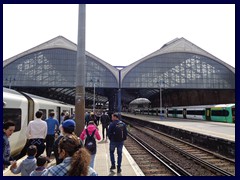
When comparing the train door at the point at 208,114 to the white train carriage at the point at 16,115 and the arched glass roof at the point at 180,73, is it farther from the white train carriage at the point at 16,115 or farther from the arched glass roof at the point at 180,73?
the white train carriage at the point at 16,115

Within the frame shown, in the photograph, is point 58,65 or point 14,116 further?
point 58,65

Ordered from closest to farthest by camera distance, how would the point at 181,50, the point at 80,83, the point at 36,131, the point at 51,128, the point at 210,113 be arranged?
1. the point at 36,131
2. the point at 51,128
3. the point at 80,83
4. the point at 210,113
5. the point at 181,50

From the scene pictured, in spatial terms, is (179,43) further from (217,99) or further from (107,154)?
(107,154)

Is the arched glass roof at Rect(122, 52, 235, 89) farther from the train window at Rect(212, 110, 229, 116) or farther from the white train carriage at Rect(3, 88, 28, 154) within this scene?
the white train carriage at Rect(3, 88, 28, 154)

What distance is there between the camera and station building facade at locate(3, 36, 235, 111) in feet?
157

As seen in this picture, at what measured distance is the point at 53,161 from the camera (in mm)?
7500

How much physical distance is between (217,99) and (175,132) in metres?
39.9

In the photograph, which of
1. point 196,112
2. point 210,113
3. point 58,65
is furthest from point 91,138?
point 58,65

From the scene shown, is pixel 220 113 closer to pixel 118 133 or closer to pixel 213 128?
pixel 213 128

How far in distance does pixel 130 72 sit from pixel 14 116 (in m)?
43.0

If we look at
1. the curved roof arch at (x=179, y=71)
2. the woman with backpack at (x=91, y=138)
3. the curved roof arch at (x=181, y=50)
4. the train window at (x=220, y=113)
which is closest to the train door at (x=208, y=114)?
the train window at (x=220, y=113)

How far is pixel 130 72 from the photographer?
5066 centimetres

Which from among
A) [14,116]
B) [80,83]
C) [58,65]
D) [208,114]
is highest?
[58,65]
